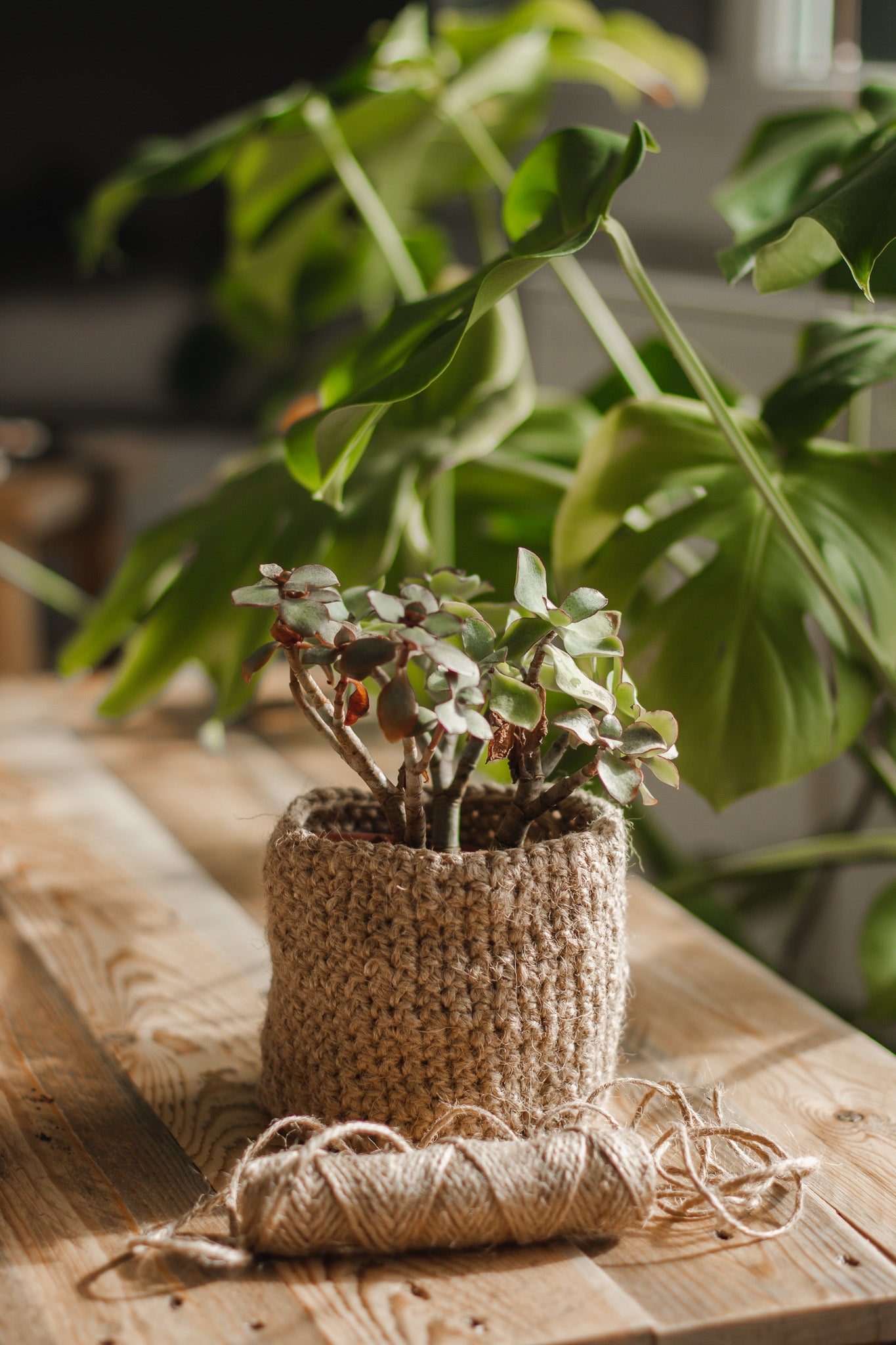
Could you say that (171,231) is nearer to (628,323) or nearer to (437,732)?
(628,323)

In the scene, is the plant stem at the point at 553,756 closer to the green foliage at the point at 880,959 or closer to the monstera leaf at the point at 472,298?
the monstera leaf at the point at 472,298

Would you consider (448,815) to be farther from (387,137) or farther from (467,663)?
(387,137)

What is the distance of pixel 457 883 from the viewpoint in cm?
55

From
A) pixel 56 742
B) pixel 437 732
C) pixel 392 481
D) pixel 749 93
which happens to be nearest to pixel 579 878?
pixel 437 732

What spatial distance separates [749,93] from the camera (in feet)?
5.33

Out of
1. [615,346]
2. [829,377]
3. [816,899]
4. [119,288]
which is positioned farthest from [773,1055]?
[119,288]

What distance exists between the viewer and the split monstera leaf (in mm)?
513

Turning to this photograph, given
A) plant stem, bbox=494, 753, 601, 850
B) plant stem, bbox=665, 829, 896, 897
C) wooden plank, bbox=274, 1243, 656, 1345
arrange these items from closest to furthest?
1. wooden plank, bbox=274, 1243, 656, 1345
2. plant stem, bbox=494, 753, 601, 850
3. plant stem, bbox=665, 829, 896, 897

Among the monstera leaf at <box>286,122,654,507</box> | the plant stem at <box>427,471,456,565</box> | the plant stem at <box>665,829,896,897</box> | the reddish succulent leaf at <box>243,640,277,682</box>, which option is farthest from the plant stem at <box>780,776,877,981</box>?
the reddish succulent leaf at <box>243,640,277,682</box>

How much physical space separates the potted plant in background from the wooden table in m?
0.08

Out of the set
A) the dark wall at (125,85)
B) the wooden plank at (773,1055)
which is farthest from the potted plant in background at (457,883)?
the dark wall at (125,85)

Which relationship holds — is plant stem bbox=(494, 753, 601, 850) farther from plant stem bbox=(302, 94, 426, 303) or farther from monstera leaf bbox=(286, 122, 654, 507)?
plant stem bbox=(302, 94, 426, 303)

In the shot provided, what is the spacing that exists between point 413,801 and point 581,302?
55 centimetres

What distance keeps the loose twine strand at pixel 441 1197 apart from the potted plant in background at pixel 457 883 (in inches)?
1.2
